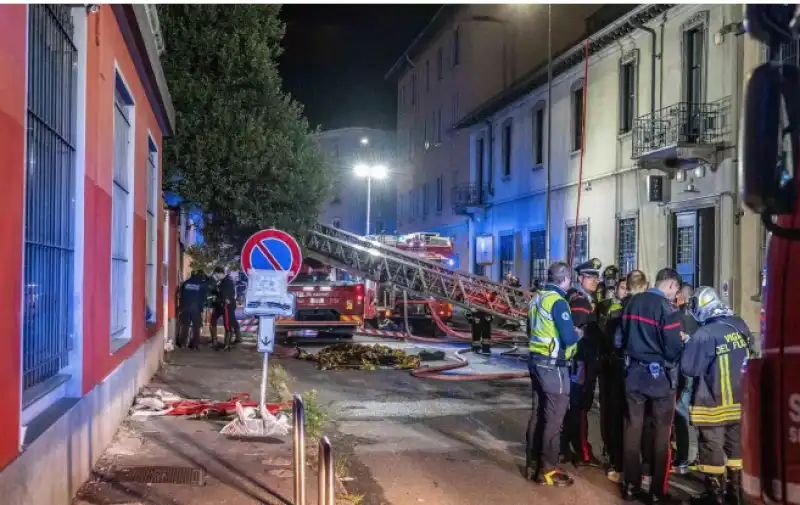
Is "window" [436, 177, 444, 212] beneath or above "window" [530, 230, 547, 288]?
above

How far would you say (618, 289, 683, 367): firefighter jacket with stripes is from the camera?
647 centimetres

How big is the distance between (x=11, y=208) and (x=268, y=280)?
471 cm

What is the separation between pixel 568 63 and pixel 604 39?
248 centimetres

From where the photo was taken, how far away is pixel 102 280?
7730mm

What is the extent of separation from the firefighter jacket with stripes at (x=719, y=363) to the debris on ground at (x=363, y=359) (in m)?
9.12

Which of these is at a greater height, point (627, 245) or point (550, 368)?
point (627, 245)

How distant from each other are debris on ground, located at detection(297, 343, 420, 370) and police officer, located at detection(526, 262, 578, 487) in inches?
323

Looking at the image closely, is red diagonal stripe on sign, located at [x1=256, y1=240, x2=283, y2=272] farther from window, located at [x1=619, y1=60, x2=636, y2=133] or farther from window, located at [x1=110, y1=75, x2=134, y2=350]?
window, located at [x1=619, y1=60, x2=636, y2=133]

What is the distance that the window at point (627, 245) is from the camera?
20.7 metres

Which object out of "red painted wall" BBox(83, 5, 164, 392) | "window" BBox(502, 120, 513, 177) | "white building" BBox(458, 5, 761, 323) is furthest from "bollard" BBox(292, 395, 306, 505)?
"window" BBox(502, 120, 513, 177)

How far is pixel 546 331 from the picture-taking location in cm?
711

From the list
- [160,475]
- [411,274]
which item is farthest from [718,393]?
[411,274]

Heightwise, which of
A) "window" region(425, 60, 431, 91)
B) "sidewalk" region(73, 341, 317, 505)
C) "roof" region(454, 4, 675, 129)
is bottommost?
"sidewalk" region(73, 341, 317, 505)

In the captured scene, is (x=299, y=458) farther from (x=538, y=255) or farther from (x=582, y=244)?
(x=538, y=255)
